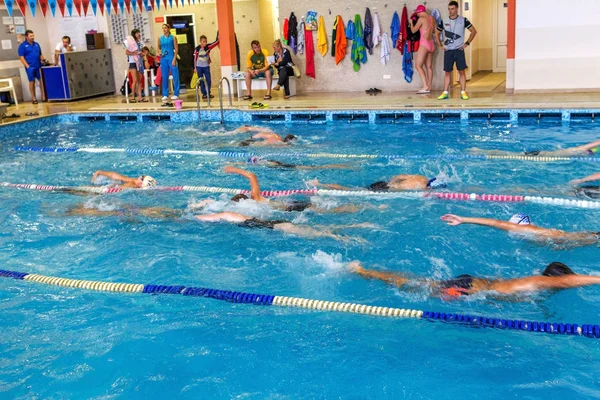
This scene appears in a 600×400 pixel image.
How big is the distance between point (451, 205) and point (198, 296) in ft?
10.0

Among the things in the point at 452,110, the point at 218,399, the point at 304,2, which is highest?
the point at 304,2

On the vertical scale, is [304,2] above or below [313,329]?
above

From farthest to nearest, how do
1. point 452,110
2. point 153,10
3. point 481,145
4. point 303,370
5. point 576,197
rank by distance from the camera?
point 153,10 < point 452,110 < point 481,145 < point 576,197 < point 303,370

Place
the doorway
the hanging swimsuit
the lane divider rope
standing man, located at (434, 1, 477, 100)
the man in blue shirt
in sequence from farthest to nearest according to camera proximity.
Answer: the doorway → the man in blue shirt → the hanging swimsuit → standing man, located at (434, 1, 477, 100) → the lane divider rope

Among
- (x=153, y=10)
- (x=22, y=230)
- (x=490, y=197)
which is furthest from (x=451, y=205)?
Result: (x=153, y=10)

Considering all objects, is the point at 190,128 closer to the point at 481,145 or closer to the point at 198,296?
the point at 481,145

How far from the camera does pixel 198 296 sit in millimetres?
4836

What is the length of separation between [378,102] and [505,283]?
Result: 326 inches

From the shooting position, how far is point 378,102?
12492 millimetres

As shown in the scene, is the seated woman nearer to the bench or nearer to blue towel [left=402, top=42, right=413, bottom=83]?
the bench

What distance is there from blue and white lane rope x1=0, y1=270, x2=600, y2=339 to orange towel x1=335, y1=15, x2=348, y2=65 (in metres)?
10.9

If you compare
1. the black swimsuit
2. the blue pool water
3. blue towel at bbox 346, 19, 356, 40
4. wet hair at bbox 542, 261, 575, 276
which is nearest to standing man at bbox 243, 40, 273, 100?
blue towel at bbox 346, 19, 356, 40

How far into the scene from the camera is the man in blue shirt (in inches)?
611

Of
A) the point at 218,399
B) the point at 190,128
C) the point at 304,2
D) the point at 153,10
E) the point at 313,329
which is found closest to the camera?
the point at 218,399
